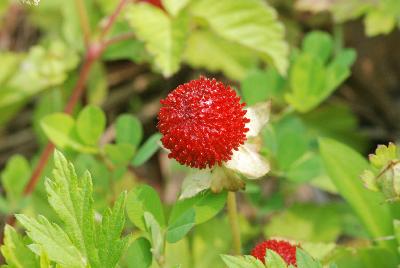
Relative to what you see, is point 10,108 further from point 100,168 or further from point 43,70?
point 100,168

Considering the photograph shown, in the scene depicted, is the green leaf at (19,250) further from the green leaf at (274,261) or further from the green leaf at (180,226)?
the green leaf at (274,261)

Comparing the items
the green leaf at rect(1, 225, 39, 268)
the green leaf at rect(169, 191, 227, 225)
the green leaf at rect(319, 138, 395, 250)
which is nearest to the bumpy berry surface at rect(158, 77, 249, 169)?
the green leaf at rect(169, 191, 227, 225)

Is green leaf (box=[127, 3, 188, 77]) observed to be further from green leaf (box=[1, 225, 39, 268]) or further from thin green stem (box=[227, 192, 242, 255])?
green leaf (box=[1, 225, 39, 268])

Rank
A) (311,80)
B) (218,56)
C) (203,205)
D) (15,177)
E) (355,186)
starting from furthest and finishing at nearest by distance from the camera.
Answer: (218,56)
(15,177)
(311,80)
(355,186)
(203,205)

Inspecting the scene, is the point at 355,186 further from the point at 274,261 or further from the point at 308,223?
the point at 274,261

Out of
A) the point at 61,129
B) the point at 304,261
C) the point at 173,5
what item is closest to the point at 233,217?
the point at 304,261

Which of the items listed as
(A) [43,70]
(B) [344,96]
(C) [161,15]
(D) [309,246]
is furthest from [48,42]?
(D) [309,246]
